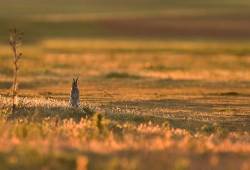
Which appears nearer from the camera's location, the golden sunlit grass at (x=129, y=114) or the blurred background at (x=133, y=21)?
the golden sunlit grass at (x=129, y=114)

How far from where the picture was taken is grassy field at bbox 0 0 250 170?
1964cm

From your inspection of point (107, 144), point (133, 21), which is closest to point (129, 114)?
point (107, 144)

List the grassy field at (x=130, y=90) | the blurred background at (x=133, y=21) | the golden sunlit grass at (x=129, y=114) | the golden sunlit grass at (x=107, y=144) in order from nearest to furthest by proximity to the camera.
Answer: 1. the golden sunlit grass at (x=107, y=144)
2. the golden sunlit grass at (x=129, y=114)
3. the grassy field at (x=130, y=90)
4. the blurred background at (x=133, y=21)

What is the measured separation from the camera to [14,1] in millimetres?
136500

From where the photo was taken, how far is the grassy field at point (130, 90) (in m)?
19.6

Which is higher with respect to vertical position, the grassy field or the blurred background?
the blurred background

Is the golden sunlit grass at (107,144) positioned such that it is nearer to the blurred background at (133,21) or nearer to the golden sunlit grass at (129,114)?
the golden sunlit grass at (129,114)

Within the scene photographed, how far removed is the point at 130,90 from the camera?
138 feet

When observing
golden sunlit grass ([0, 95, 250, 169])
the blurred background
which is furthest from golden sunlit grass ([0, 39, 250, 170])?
the blurred background

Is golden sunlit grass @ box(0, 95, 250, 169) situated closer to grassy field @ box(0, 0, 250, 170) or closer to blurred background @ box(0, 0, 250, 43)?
grassy field @ box(0, 0, 250, 170)

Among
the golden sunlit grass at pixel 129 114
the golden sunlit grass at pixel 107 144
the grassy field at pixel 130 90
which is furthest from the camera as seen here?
the grassy field at pixel 130 90

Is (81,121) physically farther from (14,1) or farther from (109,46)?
(14,1)

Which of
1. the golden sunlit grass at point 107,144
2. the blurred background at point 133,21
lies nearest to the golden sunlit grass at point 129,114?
the golden sunlit grass at point 107,144

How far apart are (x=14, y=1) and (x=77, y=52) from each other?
64997 millimetres
